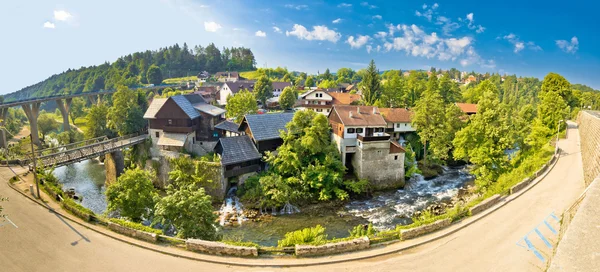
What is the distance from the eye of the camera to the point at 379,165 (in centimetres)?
3203

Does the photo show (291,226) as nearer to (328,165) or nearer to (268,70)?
(328,165)

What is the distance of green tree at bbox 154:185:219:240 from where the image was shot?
1565 centimetres

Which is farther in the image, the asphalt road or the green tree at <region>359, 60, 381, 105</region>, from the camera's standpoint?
the green tree at <region>359, 60, 381, 105</region>

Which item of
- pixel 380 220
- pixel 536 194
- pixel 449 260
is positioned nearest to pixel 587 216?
pixel 449 260

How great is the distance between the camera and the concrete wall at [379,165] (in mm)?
31562

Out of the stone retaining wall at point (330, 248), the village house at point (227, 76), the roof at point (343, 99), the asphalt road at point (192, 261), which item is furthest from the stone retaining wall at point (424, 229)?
the village house at point (227, 76)

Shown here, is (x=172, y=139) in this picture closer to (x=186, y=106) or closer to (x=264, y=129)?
(x=186, y=106)

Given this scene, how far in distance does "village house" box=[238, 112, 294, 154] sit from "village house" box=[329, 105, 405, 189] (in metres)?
6.33

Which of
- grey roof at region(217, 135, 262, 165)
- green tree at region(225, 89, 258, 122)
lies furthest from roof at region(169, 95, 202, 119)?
green tree at region(225, 89, 258, 122)

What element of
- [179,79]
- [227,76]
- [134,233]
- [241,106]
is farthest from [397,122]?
[179,79]

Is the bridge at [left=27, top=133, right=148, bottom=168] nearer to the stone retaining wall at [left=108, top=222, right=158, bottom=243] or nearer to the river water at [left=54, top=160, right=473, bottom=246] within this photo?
the river water at [left=54, top=160, right=473, bottom=246]

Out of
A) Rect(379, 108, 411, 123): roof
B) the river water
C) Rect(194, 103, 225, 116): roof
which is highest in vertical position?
Rect(194, 103, 225, 116): roof

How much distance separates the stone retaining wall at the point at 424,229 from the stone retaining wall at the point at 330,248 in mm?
2136

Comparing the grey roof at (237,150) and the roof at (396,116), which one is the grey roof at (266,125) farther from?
the roof at (396,116)
